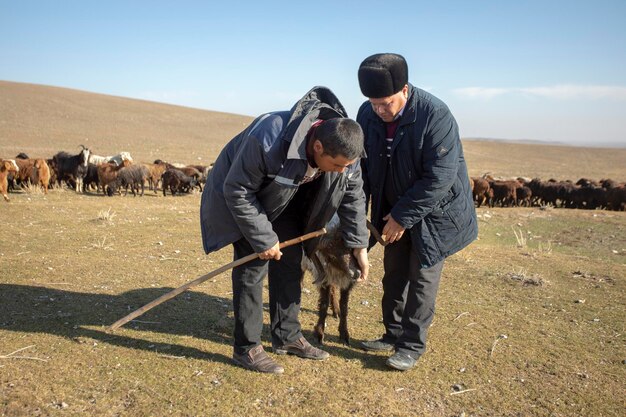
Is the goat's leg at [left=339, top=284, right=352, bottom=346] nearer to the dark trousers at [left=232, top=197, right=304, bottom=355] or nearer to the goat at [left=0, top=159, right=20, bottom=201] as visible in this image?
the dark trousers at [left=232, top=197, right=304, bottom=355]

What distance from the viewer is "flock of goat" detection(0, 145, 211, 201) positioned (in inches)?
568

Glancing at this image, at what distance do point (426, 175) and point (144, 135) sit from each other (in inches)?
1618

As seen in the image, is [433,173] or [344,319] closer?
[433,173]

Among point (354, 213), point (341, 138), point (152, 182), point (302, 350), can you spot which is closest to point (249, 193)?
point (341, 138)

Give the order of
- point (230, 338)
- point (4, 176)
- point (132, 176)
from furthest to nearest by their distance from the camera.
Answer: point (132, 176) → point (4, 176) → point (230, 338)

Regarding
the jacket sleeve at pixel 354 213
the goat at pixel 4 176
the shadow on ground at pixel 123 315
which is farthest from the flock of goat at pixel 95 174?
the jacket sleeve at pixel 354 213

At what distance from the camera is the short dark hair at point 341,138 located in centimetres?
309

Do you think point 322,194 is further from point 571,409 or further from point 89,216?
point 89,216

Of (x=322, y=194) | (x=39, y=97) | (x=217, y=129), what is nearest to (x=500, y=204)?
(x=322, y=194)

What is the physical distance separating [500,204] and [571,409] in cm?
1672

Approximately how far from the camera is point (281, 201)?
3.49m

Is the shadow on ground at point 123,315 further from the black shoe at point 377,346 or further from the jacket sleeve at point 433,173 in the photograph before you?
the jacket sleeve at point 433,173

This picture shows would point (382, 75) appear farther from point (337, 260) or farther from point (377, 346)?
point (377, 346)

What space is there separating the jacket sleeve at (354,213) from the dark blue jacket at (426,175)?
246 millimetres
